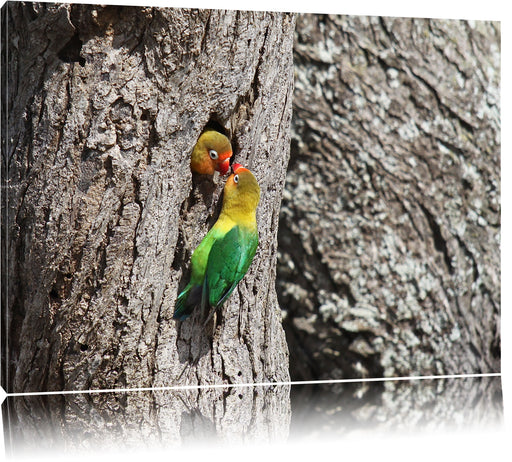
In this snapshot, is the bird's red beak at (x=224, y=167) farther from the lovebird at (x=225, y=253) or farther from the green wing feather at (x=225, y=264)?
the green wing feather at (x=225, y=264)

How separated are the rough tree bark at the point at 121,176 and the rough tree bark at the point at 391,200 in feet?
4.24

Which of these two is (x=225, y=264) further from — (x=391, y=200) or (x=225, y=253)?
(x=391, y=200)

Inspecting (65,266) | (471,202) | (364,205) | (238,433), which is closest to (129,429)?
(238,433)

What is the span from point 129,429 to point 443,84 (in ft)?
8.52

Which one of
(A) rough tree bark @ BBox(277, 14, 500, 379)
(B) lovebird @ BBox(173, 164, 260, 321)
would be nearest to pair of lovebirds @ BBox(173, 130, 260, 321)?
(B) lovebird @ BBox(173, 164, 260, 321)

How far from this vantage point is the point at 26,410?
95.1 inches

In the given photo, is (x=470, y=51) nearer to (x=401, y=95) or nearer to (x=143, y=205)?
(x=401, y=95)

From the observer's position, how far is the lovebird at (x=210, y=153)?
8.41 feet

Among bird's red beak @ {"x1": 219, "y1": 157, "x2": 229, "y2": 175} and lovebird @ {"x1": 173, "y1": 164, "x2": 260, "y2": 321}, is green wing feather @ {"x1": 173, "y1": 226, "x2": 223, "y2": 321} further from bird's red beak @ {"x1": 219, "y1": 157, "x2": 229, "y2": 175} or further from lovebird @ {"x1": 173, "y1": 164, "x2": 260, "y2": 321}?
bird's red beak @ {"x1": 219, "y1": 157, "x2": 229, "y2": 175}

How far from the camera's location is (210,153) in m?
2.57

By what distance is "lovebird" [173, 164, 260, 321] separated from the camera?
2625mm

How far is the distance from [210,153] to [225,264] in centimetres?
40

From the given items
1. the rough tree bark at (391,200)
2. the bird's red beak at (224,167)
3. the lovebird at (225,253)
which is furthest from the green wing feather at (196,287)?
the rough tree bark at (391,200)

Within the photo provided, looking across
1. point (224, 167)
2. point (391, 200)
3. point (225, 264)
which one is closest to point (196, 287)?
point (225, 264)
